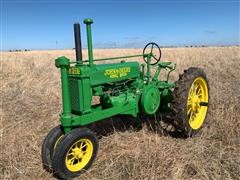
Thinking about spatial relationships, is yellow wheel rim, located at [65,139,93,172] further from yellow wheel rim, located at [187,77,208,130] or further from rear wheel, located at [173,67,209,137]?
Result: yellow wheel rim, located at [187,77,208,130]

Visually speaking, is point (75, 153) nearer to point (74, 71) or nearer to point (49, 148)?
point (49, 148)

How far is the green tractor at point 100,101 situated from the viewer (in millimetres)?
3988

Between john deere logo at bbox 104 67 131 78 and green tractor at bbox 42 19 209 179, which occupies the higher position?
john deere logo at bbox 104 67 131 78

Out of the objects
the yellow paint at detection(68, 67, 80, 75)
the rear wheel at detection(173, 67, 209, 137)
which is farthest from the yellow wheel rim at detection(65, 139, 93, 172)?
the rear wheel at detection(173, 67, 209, 137)

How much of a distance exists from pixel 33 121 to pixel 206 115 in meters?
3.37

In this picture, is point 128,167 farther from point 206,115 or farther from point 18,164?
point 206,115

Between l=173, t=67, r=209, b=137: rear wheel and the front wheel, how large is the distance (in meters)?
1.48

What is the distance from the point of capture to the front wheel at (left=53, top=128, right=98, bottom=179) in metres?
3.78

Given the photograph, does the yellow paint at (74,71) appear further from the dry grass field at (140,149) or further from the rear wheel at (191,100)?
the rear wheel at (191,100)

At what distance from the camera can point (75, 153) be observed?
157 inches

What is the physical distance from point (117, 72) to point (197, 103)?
166cm

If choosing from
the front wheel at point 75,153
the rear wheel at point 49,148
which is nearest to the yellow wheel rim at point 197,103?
the front wheel at point 75,153

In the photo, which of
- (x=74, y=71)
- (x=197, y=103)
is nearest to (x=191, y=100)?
(x=197, y=103)

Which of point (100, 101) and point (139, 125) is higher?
→ point (100, 101)
